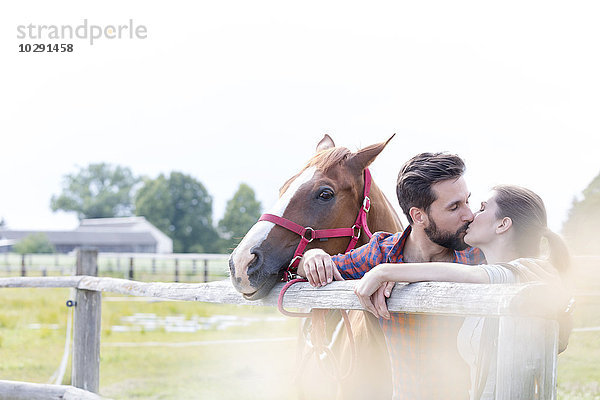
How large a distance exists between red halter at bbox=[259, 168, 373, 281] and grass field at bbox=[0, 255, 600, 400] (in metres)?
2.14

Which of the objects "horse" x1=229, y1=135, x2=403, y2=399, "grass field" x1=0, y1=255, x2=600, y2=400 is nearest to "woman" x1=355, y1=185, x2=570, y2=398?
"horse" x1=229, y1=135, x2=403, y2=399

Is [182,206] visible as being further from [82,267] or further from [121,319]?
[82,267]

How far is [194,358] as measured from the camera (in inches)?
313

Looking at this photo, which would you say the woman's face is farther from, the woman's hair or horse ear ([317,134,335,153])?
horse ear ([317,134,335,153])

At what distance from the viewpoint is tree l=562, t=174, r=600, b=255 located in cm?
598

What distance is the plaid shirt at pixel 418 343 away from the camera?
1.92 metres

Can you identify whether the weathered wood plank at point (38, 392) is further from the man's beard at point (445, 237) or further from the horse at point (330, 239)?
the man's beard at point (445, 237)

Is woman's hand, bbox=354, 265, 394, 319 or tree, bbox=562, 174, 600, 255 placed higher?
woman's hand, bbox=354, 265, 394, 319

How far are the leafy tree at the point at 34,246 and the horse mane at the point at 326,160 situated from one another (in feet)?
181

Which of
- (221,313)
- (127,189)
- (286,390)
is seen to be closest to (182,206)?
(127,189)

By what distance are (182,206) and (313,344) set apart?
208 feet

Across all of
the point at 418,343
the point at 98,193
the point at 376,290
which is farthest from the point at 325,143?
the point at 98,193

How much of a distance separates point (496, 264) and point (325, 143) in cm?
145

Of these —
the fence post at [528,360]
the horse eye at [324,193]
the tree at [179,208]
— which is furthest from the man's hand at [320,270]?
the tree at [179,208]
